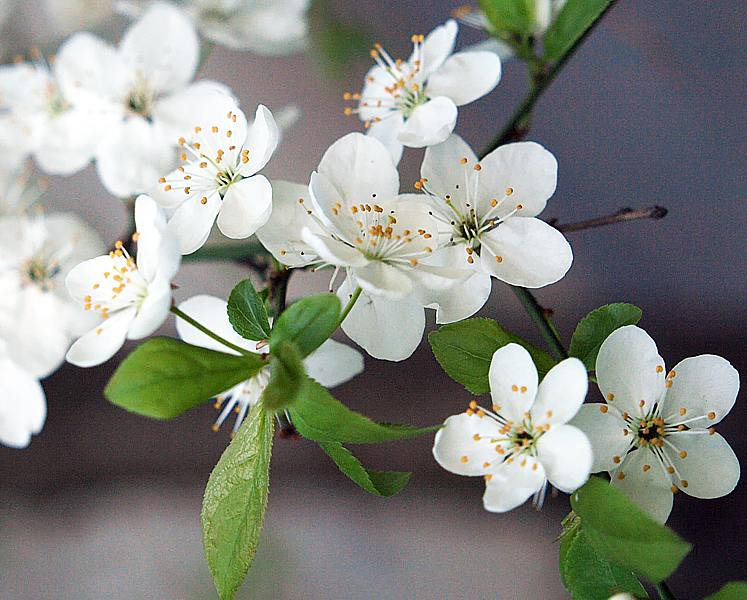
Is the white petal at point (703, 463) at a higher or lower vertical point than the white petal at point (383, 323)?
higher

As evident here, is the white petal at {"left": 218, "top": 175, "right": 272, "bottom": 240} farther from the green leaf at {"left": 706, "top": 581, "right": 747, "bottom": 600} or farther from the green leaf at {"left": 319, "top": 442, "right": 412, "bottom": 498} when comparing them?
the green leaf at {"left": 706, "top": 581, "right": 747, "bottom": 600}

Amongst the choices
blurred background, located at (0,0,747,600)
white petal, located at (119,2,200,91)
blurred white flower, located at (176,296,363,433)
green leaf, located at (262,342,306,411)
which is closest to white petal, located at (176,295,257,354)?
blurred white flower, located at (176,296,363,433)

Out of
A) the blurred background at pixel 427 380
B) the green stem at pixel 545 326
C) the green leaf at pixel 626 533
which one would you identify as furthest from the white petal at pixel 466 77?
the blurred background at pixel 427 380

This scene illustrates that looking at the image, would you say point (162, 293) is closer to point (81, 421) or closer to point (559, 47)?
point (559, 47)

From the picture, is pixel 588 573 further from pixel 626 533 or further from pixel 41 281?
pixel 41 281

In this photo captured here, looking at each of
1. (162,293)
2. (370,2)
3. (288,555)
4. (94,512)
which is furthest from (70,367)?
(162,293)

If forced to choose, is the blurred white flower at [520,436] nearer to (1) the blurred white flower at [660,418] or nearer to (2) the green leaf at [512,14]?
(1) the blurred white flower at [660,418]
